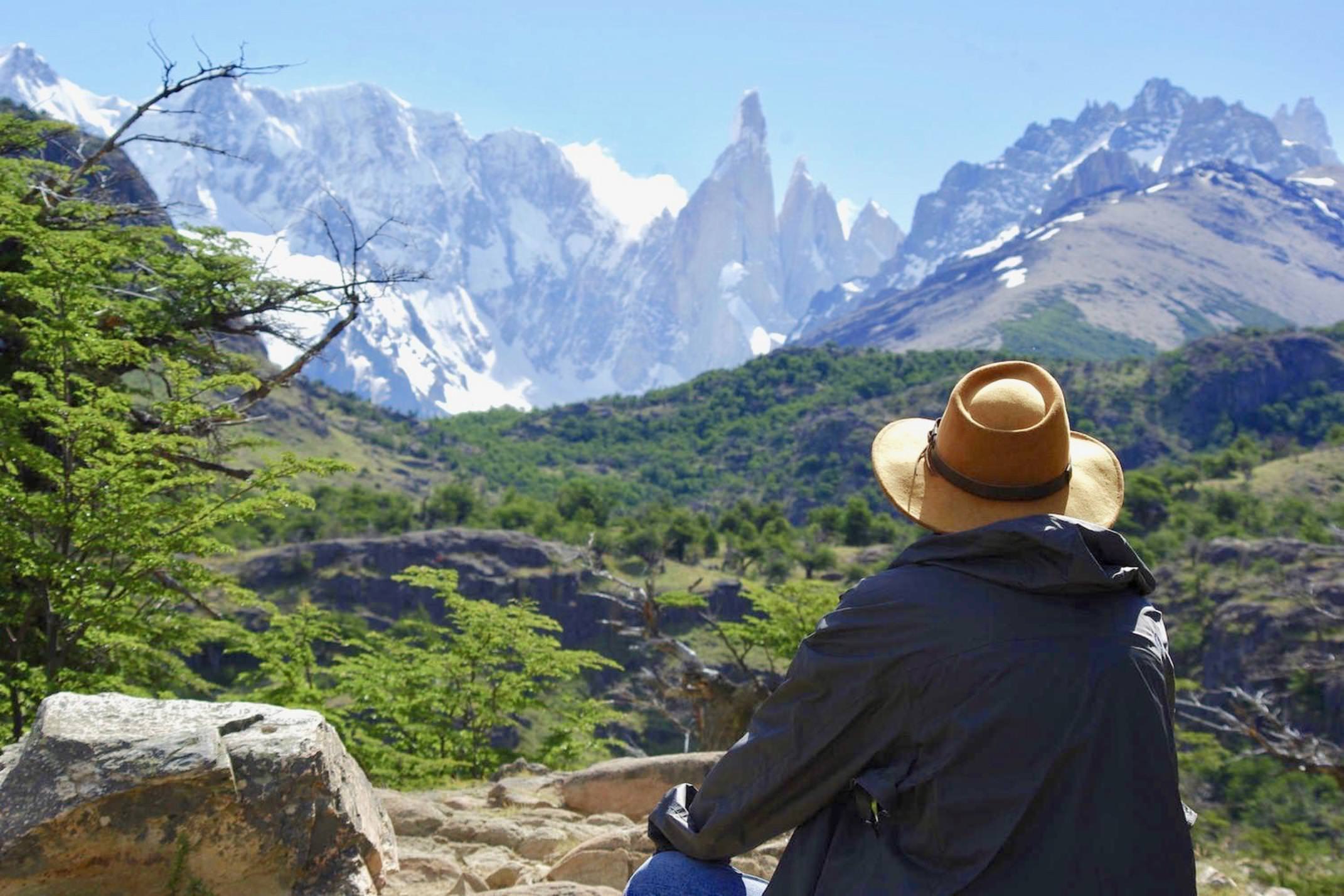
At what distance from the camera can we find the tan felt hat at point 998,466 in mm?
2254

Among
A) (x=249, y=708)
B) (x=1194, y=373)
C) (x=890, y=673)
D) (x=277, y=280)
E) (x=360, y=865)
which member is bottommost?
(x=360, y=865)

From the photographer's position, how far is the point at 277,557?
5278 centimetres

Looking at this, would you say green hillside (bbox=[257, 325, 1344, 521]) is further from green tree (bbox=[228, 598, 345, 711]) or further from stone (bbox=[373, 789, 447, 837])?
stone (bbox=[373, 789, 447, 837])

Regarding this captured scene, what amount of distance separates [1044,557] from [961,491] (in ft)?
1.01

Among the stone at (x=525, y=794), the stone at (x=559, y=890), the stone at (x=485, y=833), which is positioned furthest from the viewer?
the stone at (x=525, y=794)

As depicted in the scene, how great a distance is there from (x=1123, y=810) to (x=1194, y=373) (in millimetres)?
108392

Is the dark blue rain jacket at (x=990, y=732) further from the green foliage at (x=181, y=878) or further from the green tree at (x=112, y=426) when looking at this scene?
the green tree at (x=112, y=426)

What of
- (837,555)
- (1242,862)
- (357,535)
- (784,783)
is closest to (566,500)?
(357,535)

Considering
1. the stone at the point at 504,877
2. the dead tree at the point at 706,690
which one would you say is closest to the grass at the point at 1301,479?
the dead tree at the point at 706,690

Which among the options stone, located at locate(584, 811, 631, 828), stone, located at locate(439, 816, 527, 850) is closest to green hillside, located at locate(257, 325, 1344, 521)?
stone, located at locate(584, 811, 631, 828)

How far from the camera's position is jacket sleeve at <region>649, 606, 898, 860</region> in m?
2.06

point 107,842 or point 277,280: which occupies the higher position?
point 277,280

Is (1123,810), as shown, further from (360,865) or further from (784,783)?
(360,865)

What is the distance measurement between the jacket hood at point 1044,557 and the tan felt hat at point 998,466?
0.15m
